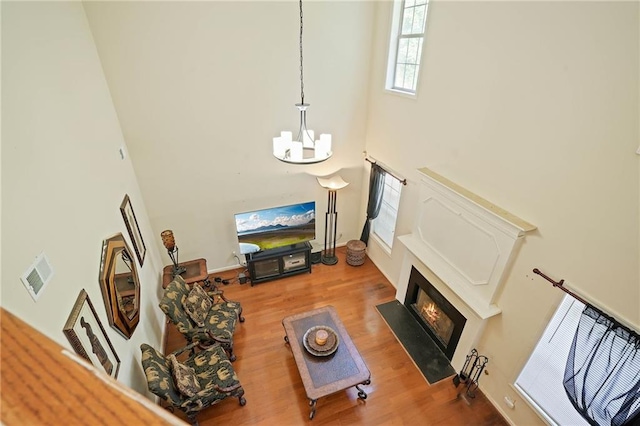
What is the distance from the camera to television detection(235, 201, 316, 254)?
5168 millimetres

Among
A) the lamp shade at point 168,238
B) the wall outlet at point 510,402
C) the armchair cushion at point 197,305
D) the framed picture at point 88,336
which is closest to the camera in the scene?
the framed picture at point 88,336

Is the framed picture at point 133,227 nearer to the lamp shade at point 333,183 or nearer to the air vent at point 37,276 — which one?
the air vent at point 37,276

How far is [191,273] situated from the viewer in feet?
15.9

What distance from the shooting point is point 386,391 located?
381 cm

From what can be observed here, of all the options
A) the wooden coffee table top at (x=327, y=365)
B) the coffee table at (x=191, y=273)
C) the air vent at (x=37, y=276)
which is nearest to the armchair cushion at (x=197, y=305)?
the coffee table at (x=191, y=273)

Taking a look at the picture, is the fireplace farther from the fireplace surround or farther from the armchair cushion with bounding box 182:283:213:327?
the armchair cushion with bounding box 182:283:213:327

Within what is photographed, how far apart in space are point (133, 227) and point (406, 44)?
14.2 feet

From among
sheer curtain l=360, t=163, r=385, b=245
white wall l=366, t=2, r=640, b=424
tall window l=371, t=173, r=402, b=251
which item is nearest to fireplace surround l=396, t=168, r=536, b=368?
white wall l=366, t=2, r=640, b=424

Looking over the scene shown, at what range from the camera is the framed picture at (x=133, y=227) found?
141 inches

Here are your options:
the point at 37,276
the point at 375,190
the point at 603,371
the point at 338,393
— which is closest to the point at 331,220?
the point at 375,190

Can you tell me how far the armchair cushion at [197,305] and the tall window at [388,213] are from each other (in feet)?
9.99

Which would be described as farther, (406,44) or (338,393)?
(406,44)

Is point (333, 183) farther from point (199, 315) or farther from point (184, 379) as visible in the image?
point (184, 379)

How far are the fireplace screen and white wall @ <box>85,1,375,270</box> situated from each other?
2.50m
